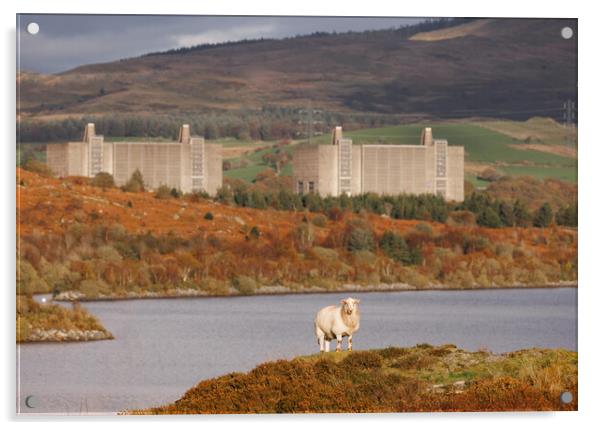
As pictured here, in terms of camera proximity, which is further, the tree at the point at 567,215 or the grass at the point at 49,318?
the tree at the point at 567,215

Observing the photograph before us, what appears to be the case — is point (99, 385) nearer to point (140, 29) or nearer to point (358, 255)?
point (140, 29)

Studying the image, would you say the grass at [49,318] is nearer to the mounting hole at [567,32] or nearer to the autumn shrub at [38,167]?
the autumn shrub at [38,167]

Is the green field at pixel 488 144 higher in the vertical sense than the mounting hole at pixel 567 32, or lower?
lower

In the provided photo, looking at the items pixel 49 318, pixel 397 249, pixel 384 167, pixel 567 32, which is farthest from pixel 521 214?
pixel 567 32

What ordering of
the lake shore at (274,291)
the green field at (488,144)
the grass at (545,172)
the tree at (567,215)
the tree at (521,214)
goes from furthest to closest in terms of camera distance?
the tree at (521,214), the lake shore at (274,291), the tree at (567,215), the green field at (488,144), the grass at (545,172)

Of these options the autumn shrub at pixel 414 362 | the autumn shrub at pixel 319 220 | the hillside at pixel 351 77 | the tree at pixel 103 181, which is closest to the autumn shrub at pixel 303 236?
the autumn shrub at pixel 319 220

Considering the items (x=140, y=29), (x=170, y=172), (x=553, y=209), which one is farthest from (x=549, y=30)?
(x=170, y=172)

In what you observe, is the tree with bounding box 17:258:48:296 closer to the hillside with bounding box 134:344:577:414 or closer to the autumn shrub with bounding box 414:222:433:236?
the hillside with bounding box 134:344:577:414
